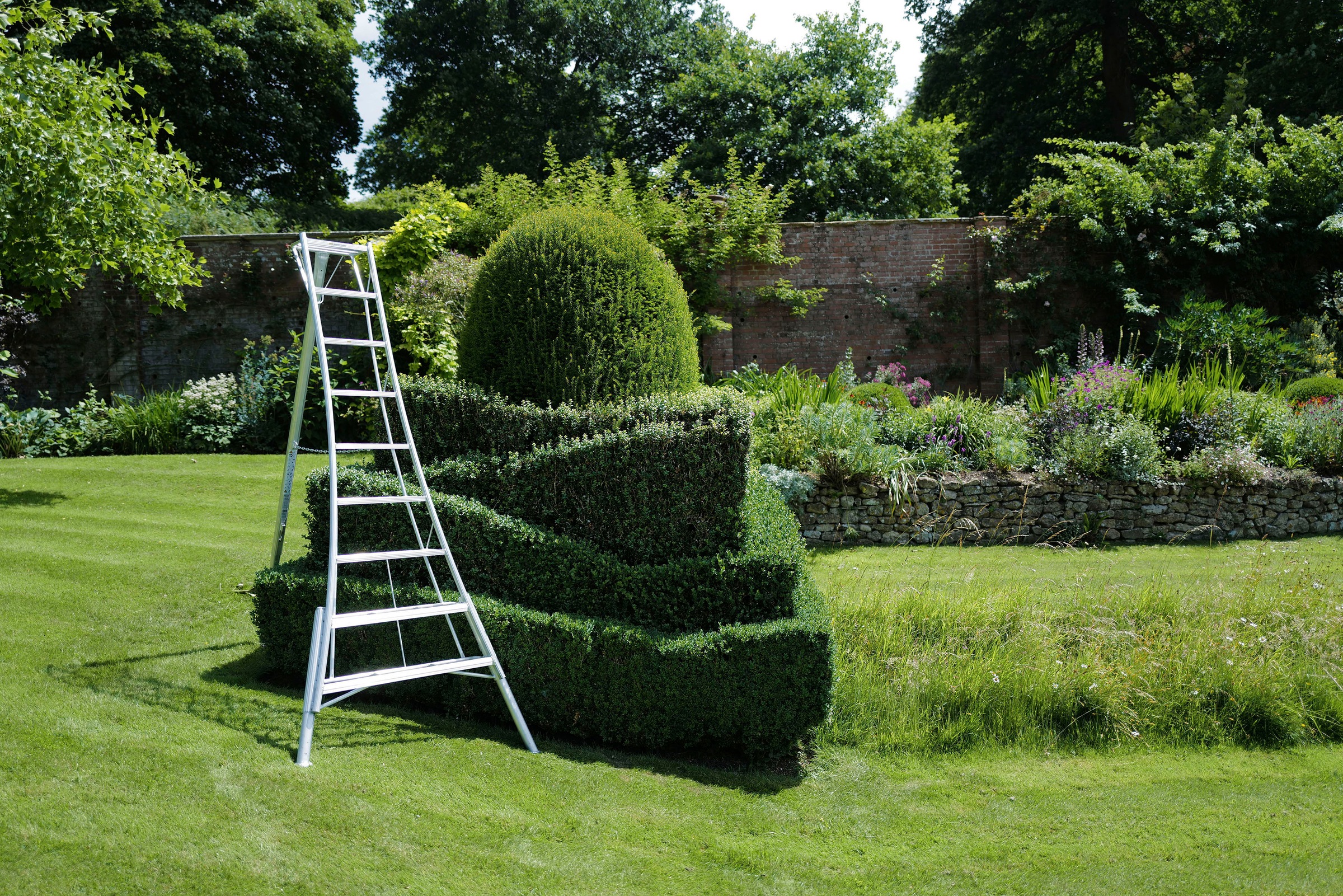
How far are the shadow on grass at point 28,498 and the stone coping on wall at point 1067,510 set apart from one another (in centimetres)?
635

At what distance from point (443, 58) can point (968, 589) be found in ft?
63.7

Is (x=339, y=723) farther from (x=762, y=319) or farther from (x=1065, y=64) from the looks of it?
(x=1065, y=64)

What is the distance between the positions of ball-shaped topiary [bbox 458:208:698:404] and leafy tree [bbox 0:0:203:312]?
4059mm

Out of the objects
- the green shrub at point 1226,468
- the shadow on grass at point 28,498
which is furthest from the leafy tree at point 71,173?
the green shrub at point 1226,468

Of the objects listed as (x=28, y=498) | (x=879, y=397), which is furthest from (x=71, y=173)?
(x=879, y=397)

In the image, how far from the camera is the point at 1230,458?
301 inches

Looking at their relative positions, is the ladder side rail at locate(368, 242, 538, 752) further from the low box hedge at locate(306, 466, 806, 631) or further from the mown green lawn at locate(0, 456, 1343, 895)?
the low box hedge at locate(306, 466, 806, 631)

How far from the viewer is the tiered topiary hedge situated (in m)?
3.68

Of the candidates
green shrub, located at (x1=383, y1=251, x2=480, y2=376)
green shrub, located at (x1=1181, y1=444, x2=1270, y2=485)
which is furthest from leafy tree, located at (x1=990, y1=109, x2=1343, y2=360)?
green shrub, located at (x1=383, y1=251, x2=480, y2=376)

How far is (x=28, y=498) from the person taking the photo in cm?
722

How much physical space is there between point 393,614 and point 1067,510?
6407mm

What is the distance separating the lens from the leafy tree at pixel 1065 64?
1772 cm

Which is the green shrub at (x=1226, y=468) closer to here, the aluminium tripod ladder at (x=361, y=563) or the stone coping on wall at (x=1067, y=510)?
the stone coping on wall at (x=1067, y=510)

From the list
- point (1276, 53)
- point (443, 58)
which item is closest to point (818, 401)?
point (1276, 53)
